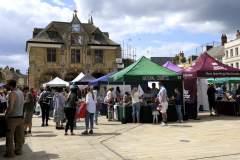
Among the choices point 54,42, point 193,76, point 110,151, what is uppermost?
point 54,42

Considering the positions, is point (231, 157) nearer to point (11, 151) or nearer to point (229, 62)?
point (11, 151)

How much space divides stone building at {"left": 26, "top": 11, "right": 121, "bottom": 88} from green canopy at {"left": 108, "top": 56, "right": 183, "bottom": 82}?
21394 millimetres

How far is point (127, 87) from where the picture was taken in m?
21.4

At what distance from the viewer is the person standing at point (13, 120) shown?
5840 millimetres

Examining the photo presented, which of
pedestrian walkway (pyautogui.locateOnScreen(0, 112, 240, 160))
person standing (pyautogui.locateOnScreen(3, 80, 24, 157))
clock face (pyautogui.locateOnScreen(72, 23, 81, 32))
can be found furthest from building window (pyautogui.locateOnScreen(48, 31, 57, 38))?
person standing (pyautogui.locateOnScreen(3, 80, 24, 157))

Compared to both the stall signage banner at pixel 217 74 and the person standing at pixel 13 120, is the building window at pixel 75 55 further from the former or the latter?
the person standing at pixel 13 120

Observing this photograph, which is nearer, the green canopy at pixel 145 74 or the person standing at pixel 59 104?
the person standing at pixel 59 104

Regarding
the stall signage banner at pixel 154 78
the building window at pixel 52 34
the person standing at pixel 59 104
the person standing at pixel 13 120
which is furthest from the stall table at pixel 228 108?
the building window at pixel 52 34

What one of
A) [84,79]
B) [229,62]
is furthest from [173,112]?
[229,62]

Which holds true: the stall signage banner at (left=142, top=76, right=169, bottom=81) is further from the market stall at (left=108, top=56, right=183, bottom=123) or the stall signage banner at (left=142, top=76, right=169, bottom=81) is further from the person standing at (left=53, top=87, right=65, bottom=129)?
the person standing at (left=53, top=87, right=65, bottom=129)

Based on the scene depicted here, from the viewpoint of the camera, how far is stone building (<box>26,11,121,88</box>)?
32.5m

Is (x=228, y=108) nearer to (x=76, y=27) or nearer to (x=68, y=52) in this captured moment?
(x=68, y=52)

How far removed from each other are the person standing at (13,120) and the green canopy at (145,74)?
6.43 metres

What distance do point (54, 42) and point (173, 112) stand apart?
24.3m
